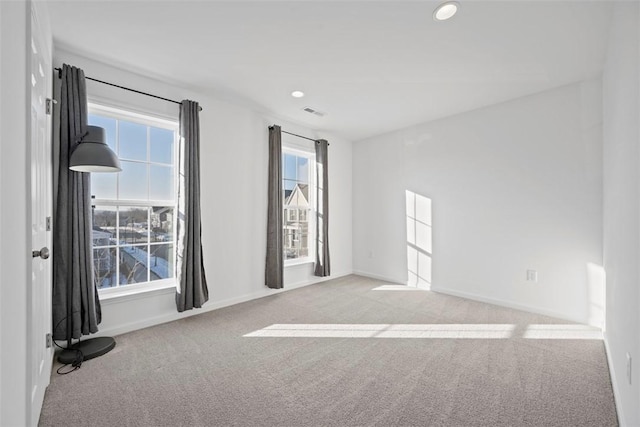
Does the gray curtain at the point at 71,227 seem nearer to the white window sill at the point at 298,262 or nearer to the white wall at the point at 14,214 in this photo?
the white wall at the point at 14,214

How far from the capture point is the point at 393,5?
6.80 feet

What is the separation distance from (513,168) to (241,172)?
343cm

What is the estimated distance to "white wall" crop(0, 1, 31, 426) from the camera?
44.4 inches

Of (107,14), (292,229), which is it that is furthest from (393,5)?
(292,229)

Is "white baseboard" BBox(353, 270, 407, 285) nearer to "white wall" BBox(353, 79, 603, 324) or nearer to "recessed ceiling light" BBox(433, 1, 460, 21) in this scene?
"white wall" BBox(353, 79, 603, 324)

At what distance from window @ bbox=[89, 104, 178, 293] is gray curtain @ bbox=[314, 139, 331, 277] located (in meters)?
2.23

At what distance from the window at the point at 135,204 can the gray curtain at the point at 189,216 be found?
24cm

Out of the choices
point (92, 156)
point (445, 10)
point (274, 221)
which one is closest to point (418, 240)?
point (274, 221)

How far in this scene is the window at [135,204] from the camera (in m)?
2.90

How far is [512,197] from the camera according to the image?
3676 mm

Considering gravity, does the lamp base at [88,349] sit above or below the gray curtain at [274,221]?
below

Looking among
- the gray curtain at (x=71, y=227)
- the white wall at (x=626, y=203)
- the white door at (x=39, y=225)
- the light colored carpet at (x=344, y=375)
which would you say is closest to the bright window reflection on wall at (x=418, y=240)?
the light colored carpet at (x=344, y=375)

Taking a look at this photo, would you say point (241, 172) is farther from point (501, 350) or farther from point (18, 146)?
point (501, 350)

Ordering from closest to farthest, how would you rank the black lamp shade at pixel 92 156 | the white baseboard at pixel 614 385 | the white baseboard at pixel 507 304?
the white baseboard at pixel 614 385
the black lamp shade at pixel 92 156
the white baseboard at pixel 507 304
